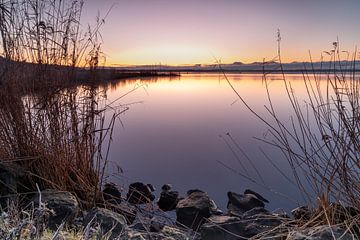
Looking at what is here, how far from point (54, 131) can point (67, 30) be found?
1094 mm

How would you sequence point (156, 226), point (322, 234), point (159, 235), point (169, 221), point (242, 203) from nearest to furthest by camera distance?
point (322, 234) < point (159, 235) < point (156, 226) < point (169, 221) < point (242, 203)

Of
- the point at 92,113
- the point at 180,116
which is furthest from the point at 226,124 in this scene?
the point at 92,113

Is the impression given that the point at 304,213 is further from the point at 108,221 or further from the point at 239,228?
the point at 108,221

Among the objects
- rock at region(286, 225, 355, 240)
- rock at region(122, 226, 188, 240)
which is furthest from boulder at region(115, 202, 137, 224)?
rock at region(286, 225, 355, 240)

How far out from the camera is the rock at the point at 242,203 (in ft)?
19.0

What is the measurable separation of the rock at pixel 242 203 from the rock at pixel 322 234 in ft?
10.1

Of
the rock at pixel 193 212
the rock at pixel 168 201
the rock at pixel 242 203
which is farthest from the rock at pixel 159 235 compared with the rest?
the rock at pixel 242 203

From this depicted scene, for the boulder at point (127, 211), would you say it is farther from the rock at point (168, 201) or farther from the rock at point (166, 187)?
the rock at point (166, 187)

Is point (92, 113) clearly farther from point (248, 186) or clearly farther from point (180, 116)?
point (180, 116)

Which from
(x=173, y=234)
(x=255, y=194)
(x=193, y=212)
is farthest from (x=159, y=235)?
(x=255, y=194)

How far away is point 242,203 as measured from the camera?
5891 millimetres

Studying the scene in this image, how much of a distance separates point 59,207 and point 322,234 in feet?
6.76

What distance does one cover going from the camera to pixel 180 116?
16.3 m

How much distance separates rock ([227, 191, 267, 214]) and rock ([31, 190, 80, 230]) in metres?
3.03
